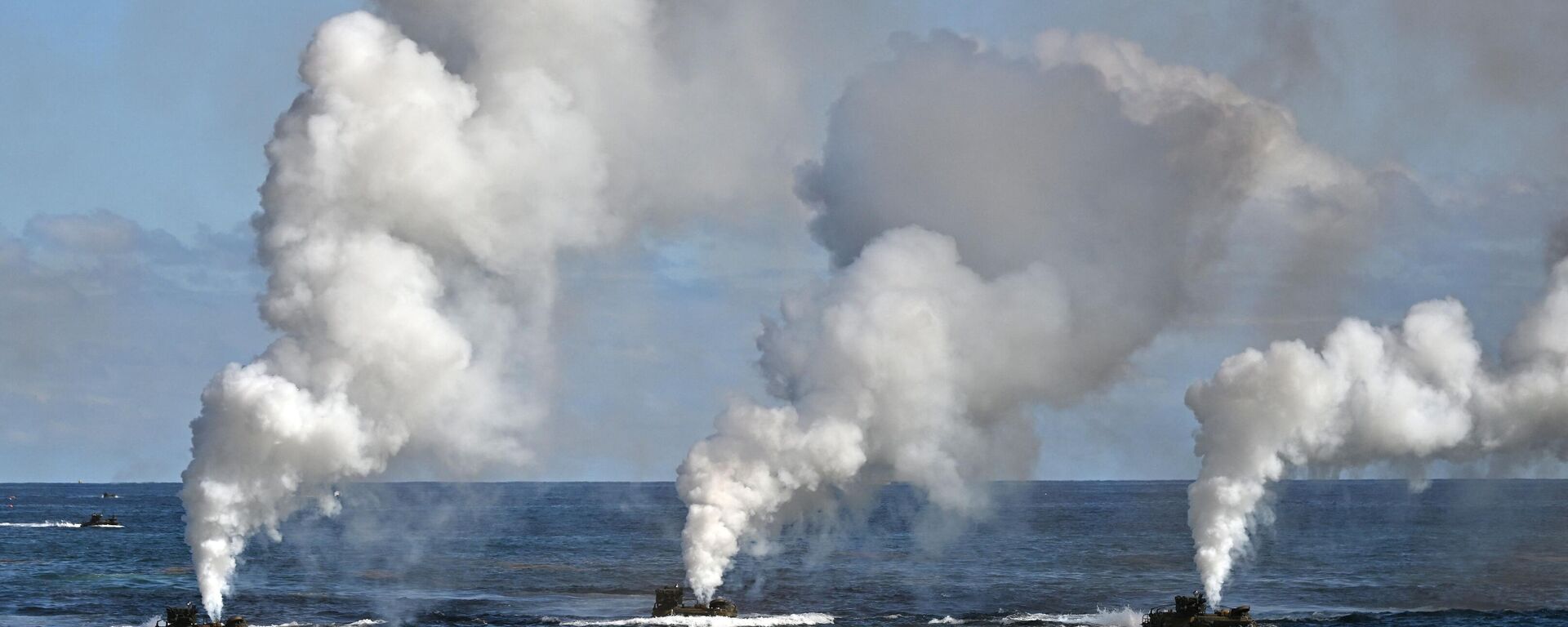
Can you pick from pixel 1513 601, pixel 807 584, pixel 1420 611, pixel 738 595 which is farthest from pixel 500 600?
pixel 1513 601

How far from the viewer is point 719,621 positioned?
94.9 metres

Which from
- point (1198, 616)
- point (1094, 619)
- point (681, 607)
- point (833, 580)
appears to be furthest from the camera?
point (833, 580)

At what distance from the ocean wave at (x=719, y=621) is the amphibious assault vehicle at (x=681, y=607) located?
0.80 feet

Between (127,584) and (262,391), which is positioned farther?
(127,584)

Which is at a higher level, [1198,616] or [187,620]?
[1198,616]

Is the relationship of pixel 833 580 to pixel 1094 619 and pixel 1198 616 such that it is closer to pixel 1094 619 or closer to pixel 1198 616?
pixel 1094 619

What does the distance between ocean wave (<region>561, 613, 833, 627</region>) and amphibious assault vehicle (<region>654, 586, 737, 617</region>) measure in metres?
0.25

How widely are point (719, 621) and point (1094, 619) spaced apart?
22.9 metres

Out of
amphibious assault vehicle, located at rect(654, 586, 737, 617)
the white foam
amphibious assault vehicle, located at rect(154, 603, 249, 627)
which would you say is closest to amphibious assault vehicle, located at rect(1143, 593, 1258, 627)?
the white foam

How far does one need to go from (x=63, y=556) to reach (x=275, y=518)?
103677 millimetres

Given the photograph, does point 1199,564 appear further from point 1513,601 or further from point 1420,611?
point 1513,601

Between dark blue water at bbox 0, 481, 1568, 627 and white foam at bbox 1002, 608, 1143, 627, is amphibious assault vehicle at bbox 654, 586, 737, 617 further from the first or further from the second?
white foam at bbox 1002, 608, 1143, 627

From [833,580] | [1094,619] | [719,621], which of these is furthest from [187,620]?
[833,580]

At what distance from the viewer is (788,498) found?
9244 centimetres
